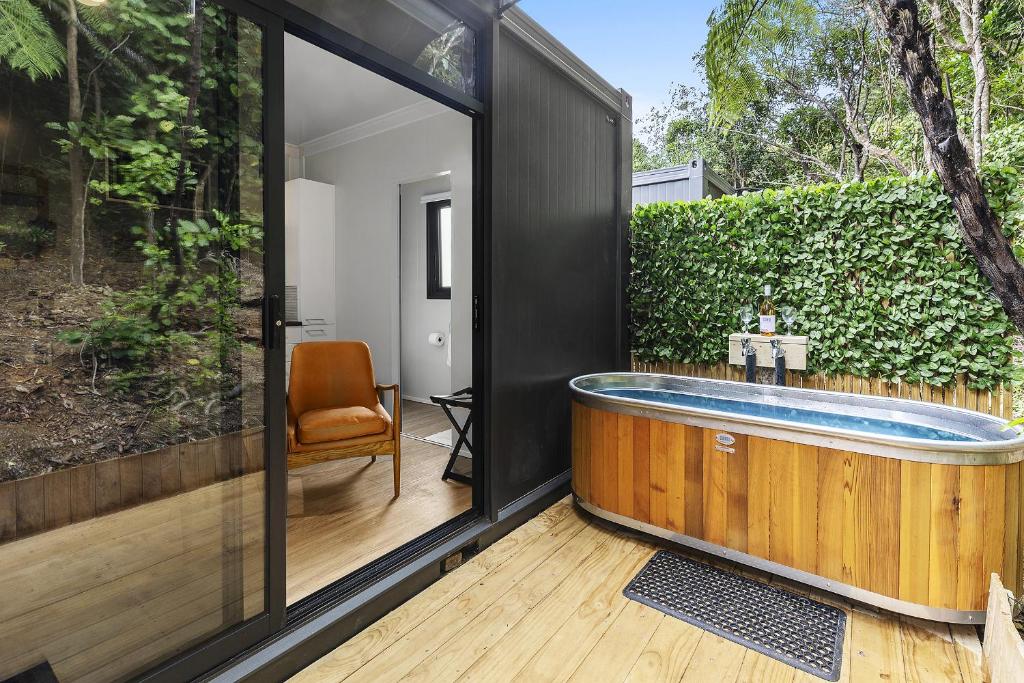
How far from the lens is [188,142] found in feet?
4.77

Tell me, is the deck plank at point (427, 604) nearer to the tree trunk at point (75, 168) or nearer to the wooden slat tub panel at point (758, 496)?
the wooden slat tub panel at point (758, 496)

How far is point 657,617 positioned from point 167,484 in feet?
5.77

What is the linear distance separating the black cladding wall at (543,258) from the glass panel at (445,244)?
6.57 ft

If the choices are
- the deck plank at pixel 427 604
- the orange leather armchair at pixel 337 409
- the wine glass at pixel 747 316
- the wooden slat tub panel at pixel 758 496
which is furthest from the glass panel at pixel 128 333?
the wine glass at pixel 747 316

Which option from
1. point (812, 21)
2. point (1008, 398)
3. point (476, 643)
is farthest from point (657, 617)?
point (812, 21)

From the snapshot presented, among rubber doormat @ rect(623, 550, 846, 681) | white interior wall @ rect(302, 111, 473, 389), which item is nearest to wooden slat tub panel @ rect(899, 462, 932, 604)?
rubber doormat @ rect(623, 550, 846, 681)

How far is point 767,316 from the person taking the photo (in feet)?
10.7

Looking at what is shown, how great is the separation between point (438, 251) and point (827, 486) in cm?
407

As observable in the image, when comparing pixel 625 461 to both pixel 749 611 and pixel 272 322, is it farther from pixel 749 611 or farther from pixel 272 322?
pixel 272 322

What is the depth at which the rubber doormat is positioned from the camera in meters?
1.80

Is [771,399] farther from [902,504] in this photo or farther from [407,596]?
[407,596]

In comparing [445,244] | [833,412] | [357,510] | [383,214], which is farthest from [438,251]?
[833,412]

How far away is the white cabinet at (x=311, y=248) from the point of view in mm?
4945

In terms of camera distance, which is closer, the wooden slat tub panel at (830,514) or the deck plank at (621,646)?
the deck plank at (621,646)
